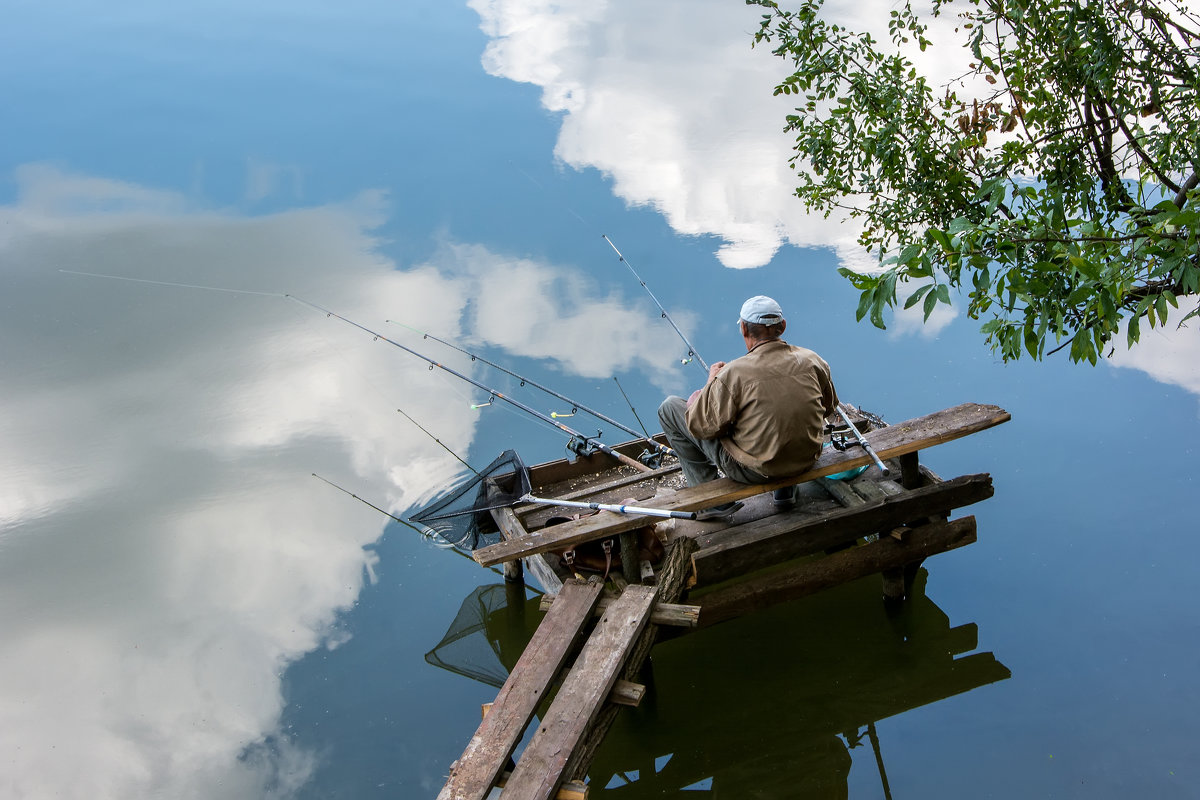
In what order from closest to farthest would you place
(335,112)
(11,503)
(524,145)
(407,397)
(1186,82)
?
(1186,82)
(11,503)
(407,397)
(524,145)
(335,112)

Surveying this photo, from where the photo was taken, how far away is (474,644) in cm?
509

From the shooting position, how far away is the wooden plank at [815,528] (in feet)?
14.0

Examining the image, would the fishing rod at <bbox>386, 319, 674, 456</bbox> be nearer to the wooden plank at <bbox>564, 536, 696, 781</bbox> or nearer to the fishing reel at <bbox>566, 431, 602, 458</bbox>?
the fishing reel at <bbox>566, 431, 602, 458</bbox>

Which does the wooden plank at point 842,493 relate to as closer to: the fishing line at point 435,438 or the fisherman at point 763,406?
the fisherman at point 763,406

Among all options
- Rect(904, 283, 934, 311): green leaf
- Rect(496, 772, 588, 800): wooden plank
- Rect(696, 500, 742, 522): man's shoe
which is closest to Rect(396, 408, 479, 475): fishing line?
Rect(696, 500, 742, 522): man's shoe

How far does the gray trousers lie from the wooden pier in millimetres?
66

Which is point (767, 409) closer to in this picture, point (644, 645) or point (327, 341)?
point (644, 645)

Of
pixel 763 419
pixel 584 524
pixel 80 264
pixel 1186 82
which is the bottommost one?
pixel 80 264

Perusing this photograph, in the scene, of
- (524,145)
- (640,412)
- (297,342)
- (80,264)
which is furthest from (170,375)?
(524,145)

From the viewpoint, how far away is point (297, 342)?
759cm

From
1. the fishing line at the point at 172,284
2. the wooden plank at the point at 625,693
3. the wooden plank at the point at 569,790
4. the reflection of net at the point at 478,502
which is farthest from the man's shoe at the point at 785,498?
the fishing line at the point at 172,284

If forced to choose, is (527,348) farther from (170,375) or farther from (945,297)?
(945,297)

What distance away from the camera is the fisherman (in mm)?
3979

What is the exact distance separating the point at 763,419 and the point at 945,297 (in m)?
1.27
